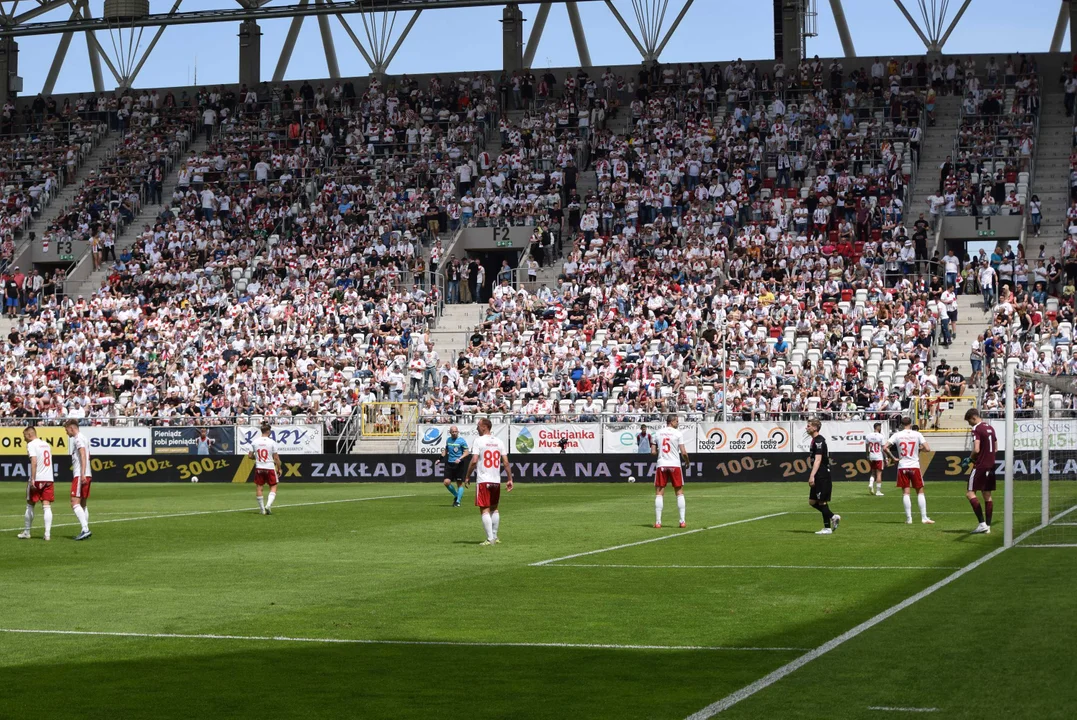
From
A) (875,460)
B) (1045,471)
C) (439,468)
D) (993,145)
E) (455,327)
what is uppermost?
(993,145)

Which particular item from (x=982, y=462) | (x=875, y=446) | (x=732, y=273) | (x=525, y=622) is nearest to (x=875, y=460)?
(x=875, y=446)

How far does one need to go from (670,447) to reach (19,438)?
3168 centimetres

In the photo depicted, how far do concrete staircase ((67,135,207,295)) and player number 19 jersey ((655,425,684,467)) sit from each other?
1597 inches

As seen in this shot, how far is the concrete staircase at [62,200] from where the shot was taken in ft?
210

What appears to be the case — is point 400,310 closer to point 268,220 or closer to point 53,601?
point 268,220

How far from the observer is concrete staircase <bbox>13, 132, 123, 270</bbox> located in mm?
64000

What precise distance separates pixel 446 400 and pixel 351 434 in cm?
323

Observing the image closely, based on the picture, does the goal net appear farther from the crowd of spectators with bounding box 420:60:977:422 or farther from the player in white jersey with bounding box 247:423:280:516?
the player in white jersey with bounding box 247:423:280:516

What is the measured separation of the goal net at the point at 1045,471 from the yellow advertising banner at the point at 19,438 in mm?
30798

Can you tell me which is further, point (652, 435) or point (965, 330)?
point (965, 330)

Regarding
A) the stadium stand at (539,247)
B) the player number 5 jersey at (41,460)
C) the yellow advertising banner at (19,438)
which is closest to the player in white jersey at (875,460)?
the stadium stand at (539,247)

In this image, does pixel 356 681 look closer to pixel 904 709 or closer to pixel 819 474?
pixel 904 709

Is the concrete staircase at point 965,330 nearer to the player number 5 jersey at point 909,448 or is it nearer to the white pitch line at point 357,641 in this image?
the player number 5 jersey at point 909,448

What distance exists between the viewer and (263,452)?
3034 cm
